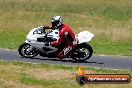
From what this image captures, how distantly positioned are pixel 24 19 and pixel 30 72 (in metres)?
25.0

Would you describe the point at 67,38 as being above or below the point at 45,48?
above

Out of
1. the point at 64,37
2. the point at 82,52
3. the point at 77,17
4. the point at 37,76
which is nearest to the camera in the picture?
Result: the point at 37,76

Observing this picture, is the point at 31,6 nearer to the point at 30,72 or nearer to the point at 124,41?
the point at 124,41

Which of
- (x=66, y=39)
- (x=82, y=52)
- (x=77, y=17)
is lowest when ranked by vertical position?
(x=82, y=52)

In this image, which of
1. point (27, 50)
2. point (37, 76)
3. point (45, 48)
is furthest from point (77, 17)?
point (37, 76)

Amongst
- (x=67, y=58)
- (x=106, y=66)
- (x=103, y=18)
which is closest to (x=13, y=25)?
(x=103, y=18)

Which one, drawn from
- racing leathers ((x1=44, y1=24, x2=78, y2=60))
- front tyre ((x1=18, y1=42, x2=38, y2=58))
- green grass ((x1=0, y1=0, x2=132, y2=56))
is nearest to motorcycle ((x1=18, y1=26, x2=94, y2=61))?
front tyre ((x1=18, y1=42, x2=38, y2=58))

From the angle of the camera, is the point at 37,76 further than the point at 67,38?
No

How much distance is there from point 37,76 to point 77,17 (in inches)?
1113

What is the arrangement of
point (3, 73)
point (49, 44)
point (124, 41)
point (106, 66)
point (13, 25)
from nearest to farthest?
1. point (3, 73)
2. point (106, 66)
3. point (49, 44)
4. point (124, 41)
5. point (13, 25)

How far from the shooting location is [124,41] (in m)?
32.4

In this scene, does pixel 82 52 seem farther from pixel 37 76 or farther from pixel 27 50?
pixel 37 76

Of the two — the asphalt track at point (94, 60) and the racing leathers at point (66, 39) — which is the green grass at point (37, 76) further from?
the racing leathers at point (66, 39)

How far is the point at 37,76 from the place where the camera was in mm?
14352
